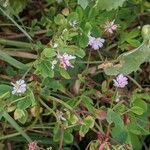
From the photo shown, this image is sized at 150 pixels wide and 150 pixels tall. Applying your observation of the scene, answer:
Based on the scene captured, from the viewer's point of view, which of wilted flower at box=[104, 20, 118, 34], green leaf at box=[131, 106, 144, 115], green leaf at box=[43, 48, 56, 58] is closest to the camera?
green leaf at box=[43, 48, 56, 58]

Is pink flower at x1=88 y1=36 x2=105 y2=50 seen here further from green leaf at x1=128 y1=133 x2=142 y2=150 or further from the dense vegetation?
green leaf at x1=128 y1=133 x2=142 y2=150

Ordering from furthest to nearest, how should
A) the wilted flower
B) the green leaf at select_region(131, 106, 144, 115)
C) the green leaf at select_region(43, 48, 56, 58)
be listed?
the wilted flower < the green leaf at select_region(131, 106, 144, 115) < the green leaf at select_region(43, 48, 56, 58)

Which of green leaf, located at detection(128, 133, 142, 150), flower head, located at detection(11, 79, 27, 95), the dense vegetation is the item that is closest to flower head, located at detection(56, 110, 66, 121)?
the dense vegetation

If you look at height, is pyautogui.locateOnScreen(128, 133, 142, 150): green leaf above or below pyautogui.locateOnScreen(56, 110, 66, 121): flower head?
below

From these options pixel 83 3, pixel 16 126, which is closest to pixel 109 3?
pixel 83 3

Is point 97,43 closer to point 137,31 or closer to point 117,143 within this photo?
point 137,31

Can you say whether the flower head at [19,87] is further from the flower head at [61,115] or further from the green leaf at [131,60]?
the green leaf at [131,60]
